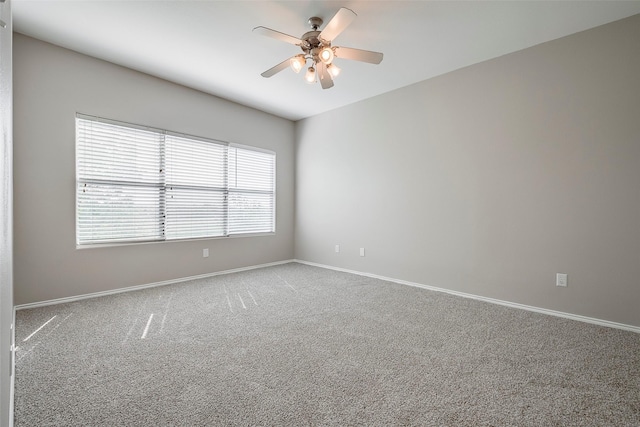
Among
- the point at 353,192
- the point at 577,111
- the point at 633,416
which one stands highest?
the point at 577,111

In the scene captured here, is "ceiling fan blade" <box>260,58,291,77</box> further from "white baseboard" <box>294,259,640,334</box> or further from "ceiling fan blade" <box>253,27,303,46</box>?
"white baseboard" <box>294,259,640,334</box>

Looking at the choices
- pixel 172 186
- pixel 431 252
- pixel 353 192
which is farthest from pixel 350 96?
pixel 172 186

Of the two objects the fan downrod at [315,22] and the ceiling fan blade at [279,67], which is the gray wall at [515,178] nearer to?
the fan downrod at [315,22]

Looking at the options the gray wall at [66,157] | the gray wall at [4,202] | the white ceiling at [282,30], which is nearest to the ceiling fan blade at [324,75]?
the white ceiling at [282,30]

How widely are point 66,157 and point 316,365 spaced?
337 cm

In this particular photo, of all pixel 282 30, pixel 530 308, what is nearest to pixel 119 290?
pixel 282 30

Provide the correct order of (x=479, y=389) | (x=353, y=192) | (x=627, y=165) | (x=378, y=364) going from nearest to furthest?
(x=479, y=389) < (x=378, y=364) < (x=627, y=165) < (x=353, y=192)

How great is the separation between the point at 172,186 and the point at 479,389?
3.97 m

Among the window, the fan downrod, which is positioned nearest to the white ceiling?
the fan downrod

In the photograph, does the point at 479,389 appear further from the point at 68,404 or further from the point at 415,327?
the point at 68,404

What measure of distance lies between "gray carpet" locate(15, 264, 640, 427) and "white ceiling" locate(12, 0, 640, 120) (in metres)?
2.70

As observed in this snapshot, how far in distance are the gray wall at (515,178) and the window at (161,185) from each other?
1.78 m

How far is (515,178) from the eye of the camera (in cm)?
318

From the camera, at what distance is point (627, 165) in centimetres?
260
